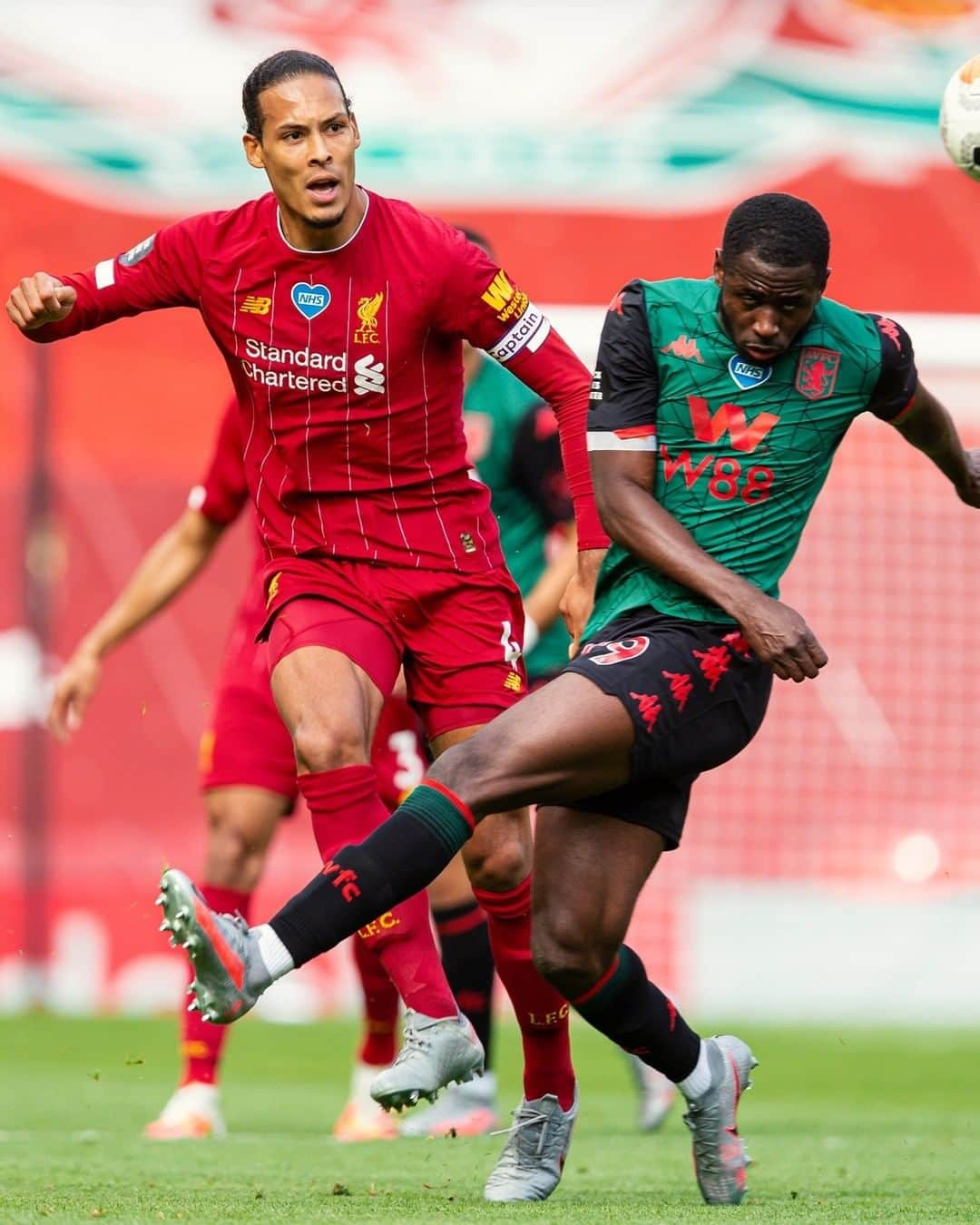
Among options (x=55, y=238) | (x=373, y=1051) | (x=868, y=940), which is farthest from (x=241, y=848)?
(x=55, y=238)

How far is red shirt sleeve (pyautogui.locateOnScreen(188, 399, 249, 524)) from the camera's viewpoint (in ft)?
22.1

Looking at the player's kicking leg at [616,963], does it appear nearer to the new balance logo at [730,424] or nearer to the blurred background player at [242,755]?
the new balance logo at [730,424]

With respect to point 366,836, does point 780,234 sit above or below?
above

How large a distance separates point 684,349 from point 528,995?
156 cm

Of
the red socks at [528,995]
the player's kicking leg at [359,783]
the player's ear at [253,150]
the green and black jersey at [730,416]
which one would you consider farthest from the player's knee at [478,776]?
the player's ear at [253,150]

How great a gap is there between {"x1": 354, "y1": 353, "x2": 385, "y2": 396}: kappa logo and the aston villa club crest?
37.4 inches

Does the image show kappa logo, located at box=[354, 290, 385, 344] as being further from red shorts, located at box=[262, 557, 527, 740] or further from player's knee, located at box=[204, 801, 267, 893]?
player's knee, located at box=[204, 801, 267, 893]

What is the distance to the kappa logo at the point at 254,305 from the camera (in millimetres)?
5168

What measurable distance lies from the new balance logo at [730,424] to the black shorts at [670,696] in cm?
41

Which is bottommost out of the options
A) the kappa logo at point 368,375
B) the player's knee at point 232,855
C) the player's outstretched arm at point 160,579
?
the player's knee at point 232,855

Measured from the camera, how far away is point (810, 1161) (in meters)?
6.02

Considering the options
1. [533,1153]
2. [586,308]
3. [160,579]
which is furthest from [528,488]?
[586,308]

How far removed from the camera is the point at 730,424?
4.95 m

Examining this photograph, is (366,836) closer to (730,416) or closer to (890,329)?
(730,416)
